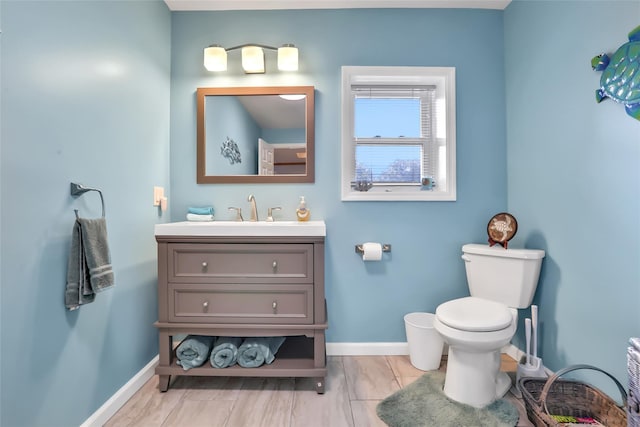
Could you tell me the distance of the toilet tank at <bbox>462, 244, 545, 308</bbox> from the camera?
5.55 ft

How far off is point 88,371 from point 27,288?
0.54 m

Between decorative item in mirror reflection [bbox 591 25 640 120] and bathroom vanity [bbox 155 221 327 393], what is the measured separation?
4.90 ft

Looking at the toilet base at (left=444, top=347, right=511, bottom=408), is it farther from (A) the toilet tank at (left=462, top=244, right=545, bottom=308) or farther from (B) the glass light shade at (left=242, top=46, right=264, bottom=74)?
(B) the glass light shade at (left=242, top=46, right=264, bottom=74)

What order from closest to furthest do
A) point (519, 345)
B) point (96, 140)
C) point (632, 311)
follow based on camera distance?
point (632, 311) → point (96, 140) → point (519, 345)

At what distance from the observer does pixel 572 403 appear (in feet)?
4.65

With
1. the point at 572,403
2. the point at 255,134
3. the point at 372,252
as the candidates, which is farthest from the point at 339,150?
the point at 572,403

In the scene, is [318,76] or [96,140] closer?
[96,140]

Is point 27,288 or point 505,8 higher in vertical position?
point 505,8

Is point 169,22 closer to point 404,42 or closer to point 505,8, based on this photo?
point 404,42

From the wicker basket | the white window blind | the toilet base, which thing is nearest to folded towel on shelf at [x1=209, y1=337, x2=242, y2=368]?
the toilet base

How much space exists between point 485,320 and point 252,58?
2130 mm

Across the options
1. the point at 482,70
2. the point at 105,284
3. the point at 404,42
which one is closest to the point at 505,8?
the point at 482,70

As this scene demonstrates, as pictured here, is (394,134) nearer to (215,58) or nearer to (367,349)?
(215,58)

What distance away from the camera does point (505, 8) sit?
82.3 inches
